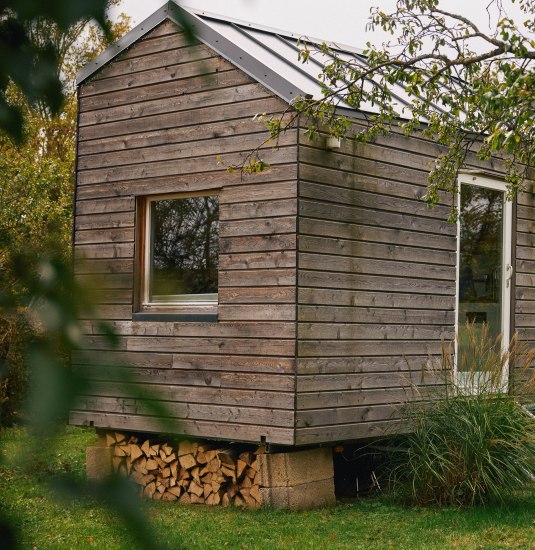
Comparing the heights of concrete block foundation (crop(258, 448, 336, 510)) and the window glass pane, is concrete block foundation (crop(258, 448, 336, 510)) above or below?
below

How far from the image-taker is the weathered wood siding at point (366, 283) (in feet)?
22.9

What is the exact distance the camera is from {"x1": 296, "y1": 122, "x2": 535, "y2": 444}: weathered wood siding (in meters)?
6.99

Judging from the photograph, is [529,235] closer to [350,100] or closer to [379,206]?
[379,206]

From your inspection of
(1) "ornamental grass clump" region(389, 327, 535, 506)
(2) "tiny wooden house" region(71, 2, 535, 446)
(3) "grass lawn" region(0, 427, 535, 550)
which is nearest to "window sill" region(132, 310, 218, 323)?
Answer: (2) "tiny wooden house" region(71, 2, 535, 446)

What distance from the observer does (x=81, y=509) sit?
0.62 metres

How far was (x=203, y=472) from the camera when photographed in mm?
7609

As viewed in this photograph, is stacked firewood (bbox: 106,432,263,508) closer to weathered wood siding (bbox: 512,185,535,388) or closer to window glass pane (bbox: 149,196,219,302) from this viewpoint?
window glass pane (bbox: 149,196,219,302)

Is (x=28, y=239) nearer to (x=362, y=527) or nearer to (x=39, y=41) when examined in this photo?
(x=39, y=41)

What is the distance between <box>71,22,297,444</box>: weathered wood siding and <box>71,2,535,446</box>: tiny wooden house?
12 mm

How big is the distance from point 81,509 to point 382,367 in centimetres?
707

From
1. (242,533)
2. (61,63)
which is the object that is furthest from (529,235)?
(61,63)

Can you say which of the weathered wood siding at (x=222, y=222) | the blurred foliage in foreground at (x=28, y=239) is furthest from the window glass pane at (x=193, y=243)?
the blurred foliage in foreground at (x=28, y=239)

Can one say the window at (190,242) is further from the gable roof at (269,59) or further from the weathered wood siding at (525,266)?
the weathered wood siding at (525,266)

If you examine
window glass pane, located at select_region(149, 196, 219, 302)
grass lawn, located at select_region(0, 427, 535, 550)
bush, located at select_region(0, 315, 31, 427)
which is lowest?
grass lawn, located at select_region(0, 427, 535, 550)
